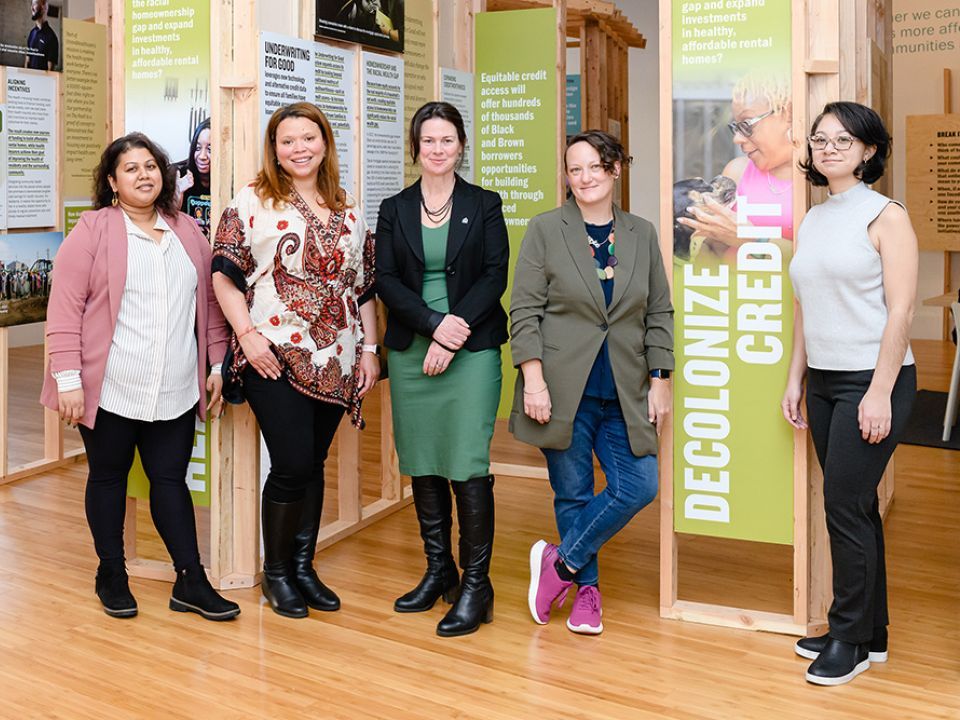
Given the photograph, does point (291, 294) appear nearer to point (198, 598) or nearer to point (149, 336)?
point (149, 336)

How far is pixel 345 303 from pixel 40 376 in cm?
602

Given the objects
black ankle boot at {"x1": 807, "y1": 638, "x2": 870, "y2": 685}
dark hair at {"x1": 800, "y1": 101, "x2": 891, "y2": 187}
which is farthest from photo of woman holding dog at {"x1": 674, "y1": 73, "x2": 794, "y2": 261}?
black ankle boot at {"x1": 807, "y1": 638, "x2": 870, "y2": 685}

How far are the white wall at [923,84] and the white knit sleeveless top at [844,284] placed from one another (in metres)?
8.85

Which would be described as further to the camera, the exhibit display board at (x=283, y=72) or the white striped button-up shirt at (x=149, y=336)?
the exhibit display board at (x=283, y=72)

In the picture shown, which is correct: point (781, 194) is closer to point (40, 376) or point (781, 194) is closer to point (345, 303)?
point (345, 303)

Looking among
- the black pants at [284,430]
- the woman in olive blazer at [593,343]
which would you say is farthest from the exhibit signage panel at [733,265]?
the black pants at [284,430]

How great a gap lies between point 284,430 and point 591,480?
1.05 m

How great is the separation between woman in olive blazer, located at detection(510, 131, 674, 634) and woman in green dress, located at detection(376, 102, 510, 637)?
0.13 meters

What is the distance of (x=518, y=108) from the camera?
6.06m

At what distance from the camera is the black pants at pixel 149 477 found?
3.88 meters

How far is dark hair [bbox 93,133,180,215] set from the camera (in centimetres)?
382

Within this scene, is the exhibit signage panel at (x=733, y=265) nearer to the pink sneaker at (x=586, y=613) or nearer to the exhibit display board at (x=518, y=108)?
the pink sneaker at (x=586, y=613)

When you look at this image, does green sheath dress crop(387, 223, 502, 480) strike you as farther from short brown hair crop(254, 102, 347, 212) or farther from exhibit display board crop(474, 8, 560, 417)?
exhibit display board crop(474, 8, 560, 417)

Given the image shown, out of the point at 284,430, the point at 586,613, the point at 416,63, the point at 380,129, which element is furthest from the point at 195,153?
the point at 586,613
